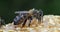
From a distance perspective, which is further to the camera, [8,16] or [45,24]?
[8,16]

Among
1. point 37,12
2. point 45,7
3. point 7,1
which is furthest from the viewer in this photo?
→ point 7,1

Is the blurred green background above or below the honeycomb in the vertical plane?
above

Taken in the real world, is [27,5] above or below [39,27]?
above

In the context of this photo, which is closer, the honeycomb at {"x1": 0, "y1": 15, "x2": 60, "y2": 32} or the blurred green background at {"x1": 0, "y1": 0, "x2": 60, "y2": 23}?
the honeycomb at {"x1": 0, "y1": 15, "x2": 60, "y2": 32}

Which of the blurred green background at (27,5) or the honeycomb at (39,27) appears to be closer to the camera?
the honeycomb at (39,27)

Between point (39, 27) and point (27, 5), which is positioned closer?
point (39, 27)

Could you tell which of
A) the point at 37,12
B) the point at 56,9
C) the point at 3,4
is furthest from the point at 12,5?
the point at 37,12

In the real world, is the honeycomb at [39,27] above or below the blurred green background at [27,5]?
below

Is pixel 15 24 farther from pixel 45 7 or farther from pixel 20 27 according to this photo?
pixel 45 7
